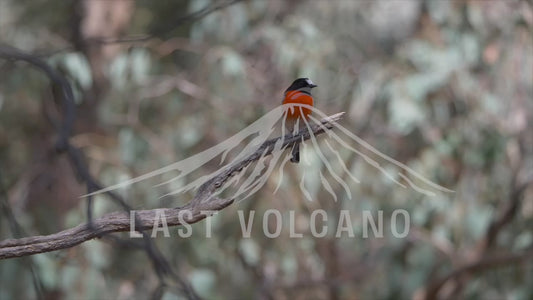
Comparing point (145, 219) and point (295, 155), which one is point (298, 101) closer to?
point (295, 155)

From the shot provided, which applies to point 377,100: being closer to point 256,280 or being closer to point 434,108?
point 434,108

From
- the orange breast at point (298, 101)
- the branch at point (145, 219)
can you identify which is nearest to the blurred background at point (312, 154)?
the orange breast at point (298, 101)

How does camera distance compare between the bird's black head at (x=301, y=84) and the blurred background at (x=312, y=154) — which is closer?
the bird's black head at (x=301, y=84)

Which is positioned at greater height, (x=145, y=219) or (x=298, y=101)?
(x=298, y=101)

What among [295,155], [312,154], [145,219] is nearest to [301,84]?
[295,155]

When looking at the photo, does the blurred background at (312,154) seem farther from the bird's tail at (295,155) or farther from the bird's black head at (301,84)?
the bird's tail at (295,155)

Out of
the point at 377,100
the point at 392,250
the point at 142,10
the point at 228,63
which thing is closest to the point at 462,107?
the point at 377,100
